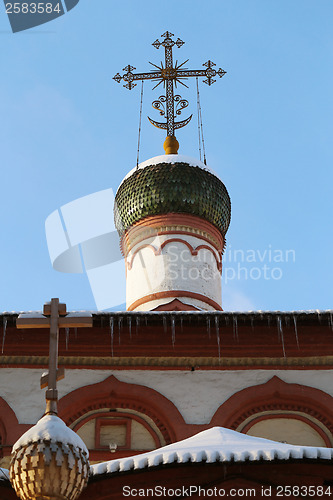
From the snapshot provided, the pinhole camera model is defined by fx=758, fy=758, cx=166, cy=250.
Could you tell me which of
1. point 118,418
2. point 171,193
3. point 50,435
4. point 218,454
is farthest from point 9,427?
point 171,193

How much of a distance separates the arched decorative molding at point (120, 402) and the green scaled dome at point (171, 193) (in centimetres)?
445

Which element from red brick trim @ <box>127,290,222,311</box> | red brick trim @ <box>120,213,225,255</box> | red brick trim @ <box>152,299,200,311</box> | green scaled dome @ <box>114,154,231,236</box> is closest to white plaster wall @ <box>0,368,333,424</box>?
red brick trim @ <box>152,299,200,311</box>

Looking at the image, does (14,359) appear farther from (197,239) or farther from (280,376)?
(197,239)

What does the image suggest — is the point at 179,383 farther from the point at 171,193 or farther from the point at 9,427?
the point at 171,193

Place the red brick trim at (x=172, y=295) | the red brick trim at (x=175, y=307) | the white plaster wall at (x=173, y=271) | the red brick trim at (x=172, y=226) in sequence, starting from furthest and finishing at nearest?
the red brick trim at (x=172, y=226) < the white plaster wall at (x=173, y=271) < the red brick trim at (x=172, y=295) < the red brick trim at (x=175, y=307)

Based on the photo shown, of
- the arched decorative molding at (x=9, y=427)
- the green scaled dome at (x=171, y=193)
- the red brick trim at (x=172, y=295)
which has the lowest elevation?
the arched decorative molding at (x=9, y=427)

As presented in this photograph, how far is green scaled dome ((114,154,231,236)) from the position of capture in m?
12.6

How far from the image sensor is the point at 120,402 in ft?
28.6

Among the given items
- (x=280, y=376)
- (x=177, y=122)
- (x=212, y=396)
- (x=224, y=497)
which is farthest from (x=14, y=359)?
(x=177, y=122)

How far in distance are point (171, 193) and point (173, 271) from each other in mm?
1349

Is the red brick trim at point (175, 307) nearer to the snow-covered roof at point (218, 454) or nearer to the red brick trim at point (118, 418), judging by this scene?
the red brick trim at point (118, 418)

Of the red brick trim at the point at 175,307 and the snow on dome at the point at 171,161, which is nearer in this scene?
the red brick trim at the point at 175,307

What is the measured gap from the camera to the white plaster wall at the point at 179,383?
8625 millimetres

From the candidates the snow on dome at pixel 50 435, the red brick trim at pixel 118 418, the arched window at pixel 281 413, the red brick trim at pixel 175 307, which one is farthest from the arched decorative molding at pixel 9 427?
the snow on dome at pixel 50 435
